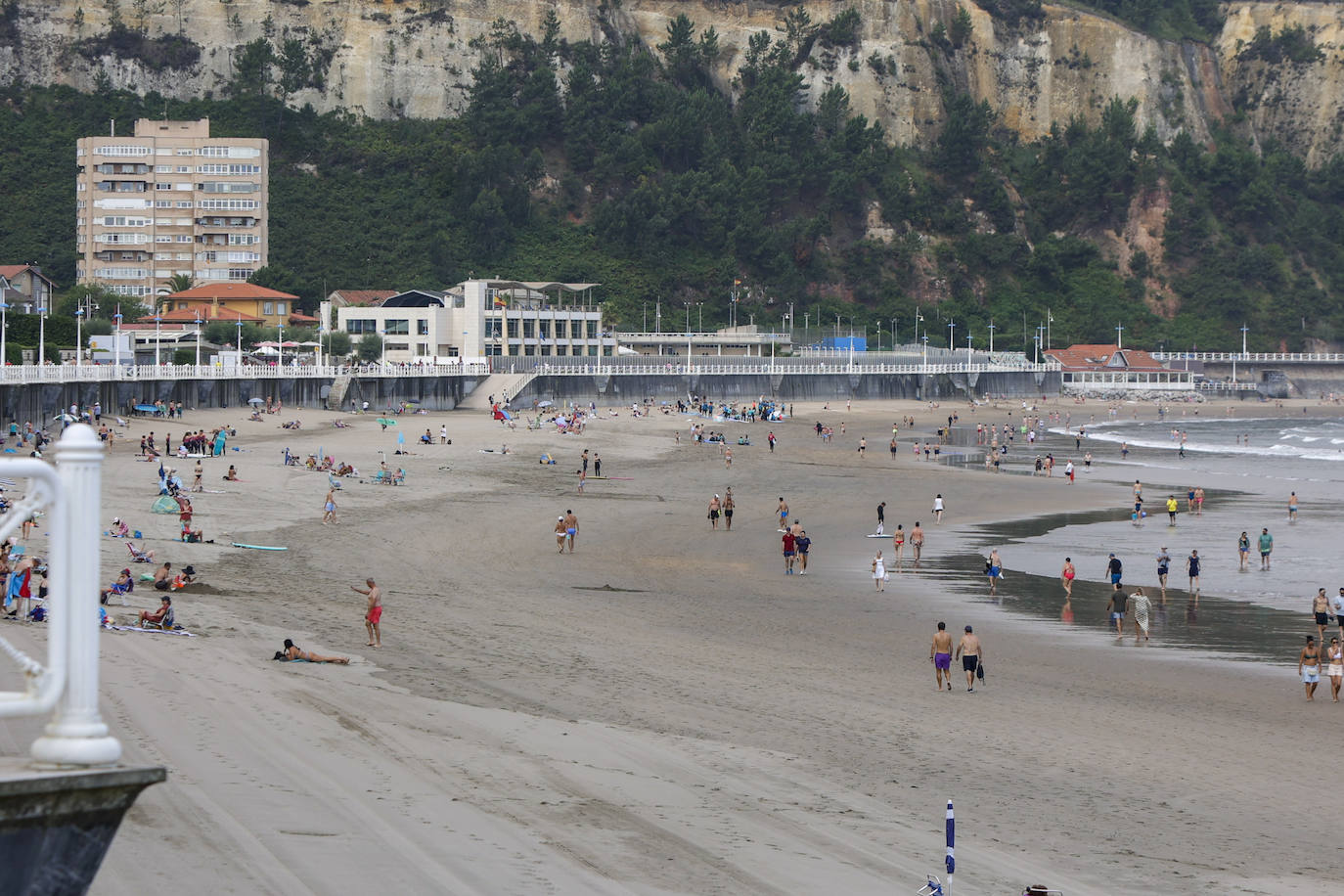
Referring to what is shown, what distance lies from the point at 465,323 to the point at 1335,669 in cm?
7671

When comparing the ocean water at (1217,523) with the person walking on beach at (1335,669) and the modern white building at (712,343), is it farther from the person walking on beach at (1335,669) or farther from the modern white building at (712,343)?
the modern white building at (712,343)

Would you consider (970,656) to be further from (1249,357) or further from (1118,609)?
(1249,357)

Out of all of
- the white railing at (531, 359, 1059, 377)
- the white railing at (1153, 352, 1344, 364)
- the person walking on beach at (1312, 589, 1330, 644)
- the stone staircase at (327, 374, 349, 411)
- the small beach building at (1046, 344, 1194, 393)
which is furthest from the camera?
the white railing at (1153, 352, 1344, 364)

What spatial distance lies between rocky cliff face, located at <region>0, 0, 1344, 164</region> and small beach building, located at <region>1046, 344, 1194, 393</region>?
42182 millimetres

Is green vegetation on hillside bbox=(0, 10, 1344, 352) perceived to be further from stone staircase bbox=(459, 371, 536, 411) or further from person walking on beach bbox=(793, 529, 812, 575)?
person walking on beach bbox=(793, 529, 812, 575)

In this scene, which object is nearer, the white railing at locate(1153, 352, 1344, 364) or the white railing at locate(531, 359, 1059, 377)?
the white railing at locate(531, 359, 1059, 377)

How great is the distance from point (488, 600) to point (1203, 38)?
17808 centimetres

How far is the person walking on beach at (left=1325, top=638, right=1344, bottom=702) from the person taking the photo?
61.2 ft

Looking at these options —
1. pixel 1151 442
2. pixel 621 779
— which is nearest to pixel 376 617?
pixel 621 779

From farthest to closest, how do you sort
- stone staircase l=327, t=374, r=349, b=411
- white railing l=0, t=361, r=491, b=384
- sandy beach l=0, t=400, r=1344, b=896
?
stone staircase l=327, t=374, r=349, b=411 → white railing l=0, t=361, r=491, b=384 → sandy beach l=0, t=400, r=1344, b=896

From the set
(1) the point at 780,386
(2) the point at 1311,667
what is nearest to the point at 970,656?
(2) the point at 1311,667

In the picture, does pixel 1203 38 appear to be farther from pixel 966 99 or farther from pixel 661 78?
pixel 661 78

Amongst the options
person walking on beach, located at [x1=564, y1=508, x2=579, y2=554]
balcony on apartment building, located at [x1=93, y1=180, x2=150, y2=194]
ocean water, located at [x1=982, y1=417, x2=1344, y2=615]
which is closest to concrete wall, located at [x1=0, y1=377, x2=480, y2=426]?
person walking on beach, located at [x1=564, y1=508, x2=579, y2=554]

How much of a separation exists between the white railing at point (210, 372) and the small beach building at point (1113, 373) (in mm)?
58774
